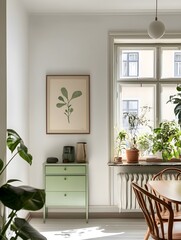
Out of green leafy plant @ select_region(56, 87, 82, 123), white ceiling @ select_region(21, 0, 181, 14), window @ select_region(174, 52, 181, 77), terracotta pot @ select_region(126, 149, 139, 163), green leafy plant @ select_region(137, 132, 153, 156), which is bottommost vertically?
terracotta pot @ select_region(126, 149, 139, 163)

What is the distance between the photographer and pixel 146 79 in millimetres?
5301

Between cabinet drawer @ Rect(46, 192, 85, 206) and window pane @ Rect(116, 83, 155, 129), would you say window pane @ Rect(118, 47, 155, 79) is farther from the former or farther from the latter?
cabinet drawer @ Rect(46, 192, 85, 206)

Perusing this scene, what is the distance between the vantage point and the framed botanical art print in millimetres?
5062

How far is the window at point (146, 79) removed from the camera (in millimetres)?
5293

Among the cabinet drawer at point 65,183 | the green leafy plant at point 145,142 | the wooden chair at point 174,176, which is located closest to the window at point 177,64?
the green leafy plant at point 145,142

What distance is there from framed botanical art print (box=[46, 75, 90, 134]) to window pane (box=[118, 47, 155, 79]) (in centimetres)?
65

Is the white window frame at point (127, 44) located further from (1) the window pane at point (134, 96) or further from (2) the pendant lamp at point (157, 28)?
(2) the pendant lamp at point (157, 28)

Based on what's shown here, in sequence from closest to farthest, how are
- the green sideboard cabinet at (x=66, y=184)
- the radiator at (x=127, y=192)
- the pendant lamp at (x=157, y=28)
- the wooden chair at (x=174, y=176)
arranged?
the wooden chair at (x=174, y=176), the pendant lamp at (x=157, y=28), the green sideboard cabinet at (x=66, y=184), the radiator at (x=127, y=192)

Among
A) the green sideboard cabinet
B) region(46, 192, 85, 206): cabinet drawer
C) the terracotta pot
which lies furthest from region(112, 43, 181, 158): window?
region(46, 192, 85, 206): cabinet drawer

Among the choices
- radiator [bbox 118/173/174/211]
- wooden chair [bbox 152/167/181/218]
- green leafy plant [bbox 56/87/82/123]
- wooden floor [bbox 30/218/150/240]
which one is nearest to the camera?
wooden chair [bbox 152/167/181/218]

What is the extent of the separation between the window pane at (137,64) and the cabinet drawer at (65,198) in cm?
186

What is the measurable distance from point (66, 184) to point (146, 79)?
1.94 m

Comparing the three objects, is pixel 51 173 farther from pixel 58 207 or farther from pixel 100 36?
pixel 100 36

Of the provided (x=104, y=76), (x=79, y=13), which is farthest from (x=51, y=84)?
(x=79, y=13)
